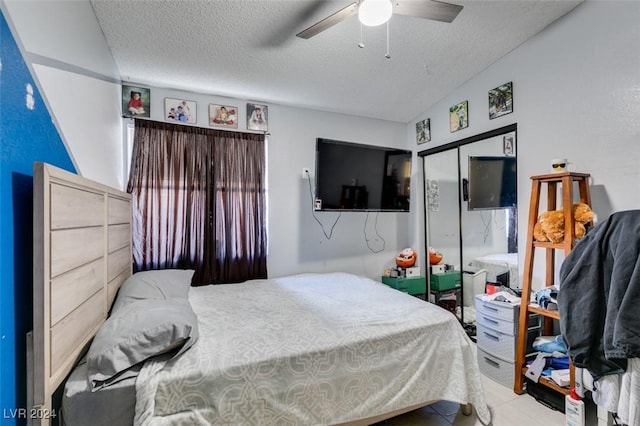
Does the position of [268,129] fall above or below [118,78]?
below

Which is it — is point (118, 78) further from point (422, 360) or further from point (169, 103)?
point (422, 360)

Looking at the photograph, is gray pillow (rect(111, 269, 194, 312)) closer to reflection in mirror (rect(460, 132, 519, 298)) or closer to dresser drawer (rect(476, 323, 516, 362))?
dresser drawer (rect(476, 323, 516, 362))

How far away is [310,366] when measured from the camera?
5.08ft

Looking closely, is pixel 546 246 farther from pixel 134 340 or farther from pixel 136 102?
pixel 136 102

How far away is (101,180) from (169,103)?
1.23 meters

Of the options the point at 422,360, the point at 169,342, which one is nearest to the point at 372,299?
the point at 422,360

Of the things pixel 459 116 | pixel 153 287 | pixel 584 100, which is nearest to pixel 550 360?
pixel 584 100

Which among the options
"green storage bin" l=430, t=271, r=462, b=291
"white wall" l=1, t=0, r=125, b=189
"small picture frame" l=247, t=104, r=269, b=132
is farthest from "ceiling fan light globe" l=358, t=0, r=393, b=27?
"green storage bin" l=430, t=271, r=462, b=291

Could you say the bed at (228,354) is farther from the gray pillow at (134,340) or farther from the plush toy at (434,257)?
the plush toy at (434,257)

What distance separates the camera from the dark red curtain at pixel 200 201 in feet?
9.42

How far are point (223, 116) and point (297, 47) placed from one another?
125cm

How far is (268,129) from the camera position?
3471mm

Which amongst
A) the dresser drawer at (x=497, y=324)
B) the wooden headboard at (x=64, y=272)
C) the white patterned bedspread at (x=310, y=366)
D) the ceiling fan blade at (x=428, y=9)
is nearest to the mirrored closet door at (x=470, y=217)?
the dresser drawer at (x=497, y=324)

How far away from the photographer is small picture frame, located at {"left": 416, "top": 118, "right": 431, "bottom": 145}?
12.3 feet
